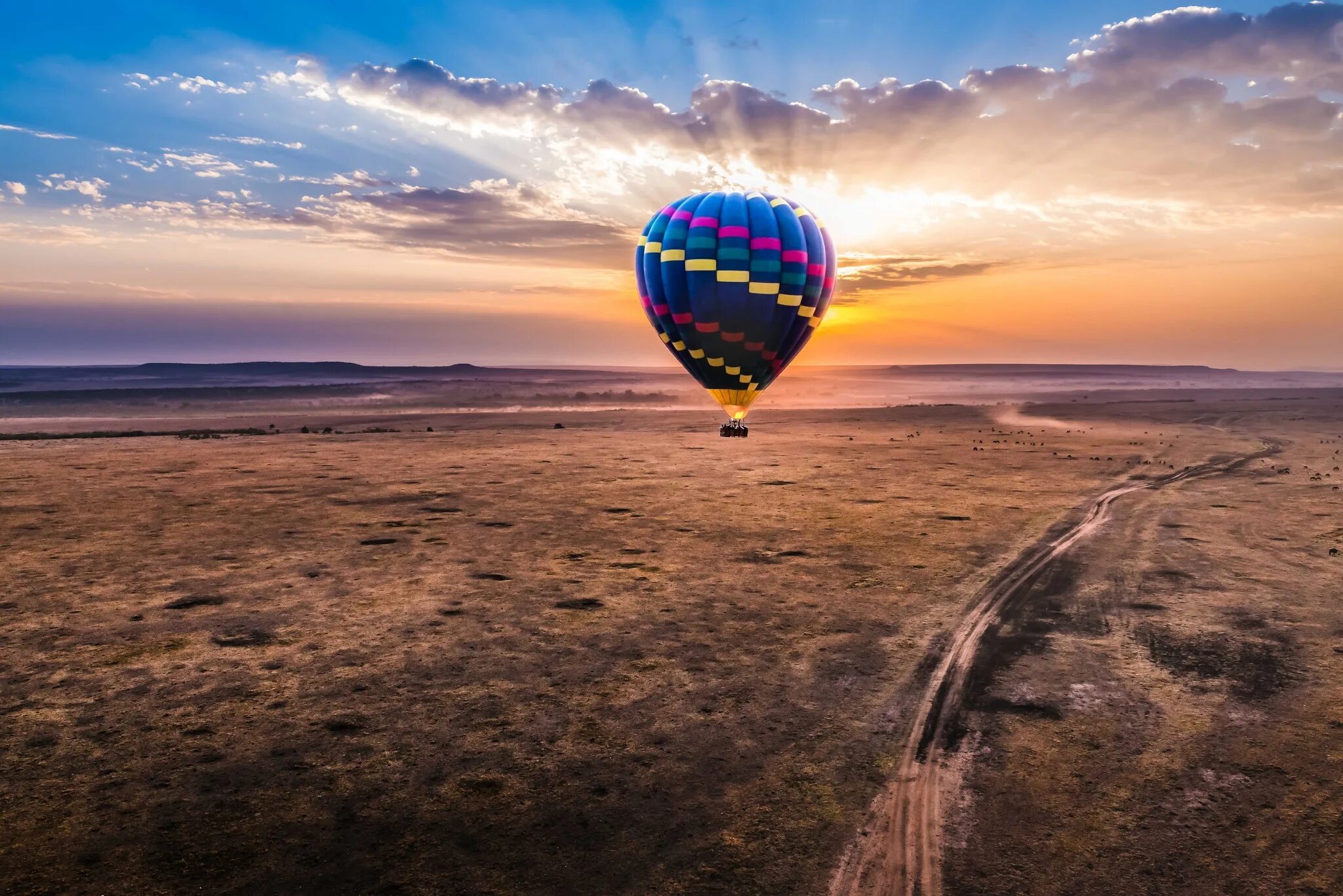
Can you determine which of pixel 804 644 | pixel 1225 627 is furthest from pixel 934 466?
pixel 804 644

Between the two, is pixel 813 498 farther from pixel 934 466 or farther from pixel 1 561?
pixel 1 561

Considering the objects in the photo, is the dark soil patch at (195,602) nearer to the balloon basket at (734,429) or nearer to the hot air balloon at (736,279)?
the hot air balloon at (736,279)

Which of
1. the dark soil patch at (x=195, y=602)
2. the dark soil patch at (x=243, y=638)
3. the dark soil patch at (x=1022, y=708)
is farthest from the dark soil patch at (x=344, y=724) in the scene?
the dark soil patch at (x=1022, y=708)

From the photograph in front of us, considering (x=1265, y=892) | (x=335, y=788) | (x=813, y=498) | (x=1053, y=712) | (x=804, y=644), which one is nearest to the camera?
(x=1265, y=892)

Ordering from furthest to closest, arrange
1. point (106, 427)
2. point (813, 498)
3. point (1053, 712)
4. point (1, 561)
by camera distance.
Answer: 1. point (106, 427)
2. point (813, 498)
3. point (1, 561)
4. point (1053, 712)

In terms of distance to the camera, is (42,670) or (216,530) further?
(216,530)
